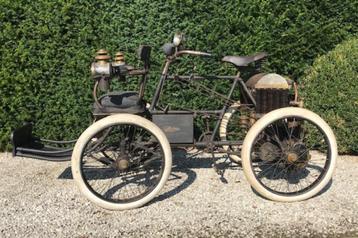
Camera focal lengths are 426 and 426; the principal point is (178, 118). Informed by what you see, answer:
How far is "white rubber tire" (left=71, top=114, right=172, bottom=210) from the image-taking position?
11.8 ft

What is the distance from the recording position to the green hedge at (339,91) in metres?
4.73

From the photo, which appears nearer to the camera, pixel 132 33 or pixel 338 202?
pixel 338 202

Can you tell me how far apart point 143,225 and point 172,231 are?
0.83 feet

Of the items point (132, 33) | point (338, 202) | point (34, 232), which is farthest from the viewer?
point (132, 33)

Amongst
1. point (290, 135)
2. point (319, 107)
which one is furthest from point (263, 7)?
point (290, 135)

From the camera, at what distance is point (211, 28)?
4938 mm

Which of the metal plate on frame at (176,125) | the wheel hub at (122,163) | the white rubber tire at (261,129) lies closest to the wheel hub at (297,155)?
the white rubber tire at (261,129)

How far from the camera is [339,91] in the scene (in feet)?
15.8

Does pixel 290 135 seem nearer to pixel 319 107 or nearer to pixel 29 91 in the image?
pixel 319 107

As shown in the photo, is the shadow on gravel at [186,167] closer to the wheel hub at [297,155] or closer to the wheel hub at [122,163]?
the wheel hub at [122,163]

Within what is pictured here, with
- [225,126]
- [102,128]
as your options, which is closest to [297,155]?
[225,126]

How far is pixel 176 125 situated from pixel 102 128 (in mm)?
712

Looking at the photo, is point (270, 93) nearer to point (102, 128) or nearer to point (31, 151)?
point (102, 128)

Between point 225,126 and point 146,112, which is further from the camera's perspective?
point 225,126
